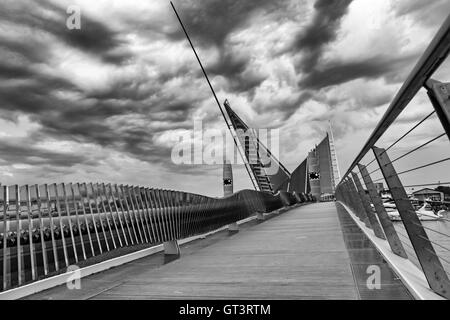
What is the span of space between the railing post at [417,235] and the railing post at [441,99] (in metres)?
1.06

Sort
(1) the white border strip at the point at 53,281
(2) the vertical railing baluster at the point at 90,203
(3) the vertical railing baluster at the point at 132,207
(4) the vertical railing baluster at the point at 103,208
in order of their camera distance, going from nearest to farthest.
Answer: (1) the white border strip at the point at 53,281 → (2) the vertical railing baluster at the point at 90,203 → (4) the vertical railing baluster at the point at 103,208 → (3) the vertical railing baluster at the point at 132,207

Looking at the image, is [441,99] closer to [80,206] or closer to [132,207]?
[80,206]

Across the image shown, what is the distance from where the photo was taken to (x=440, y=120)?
1835mm

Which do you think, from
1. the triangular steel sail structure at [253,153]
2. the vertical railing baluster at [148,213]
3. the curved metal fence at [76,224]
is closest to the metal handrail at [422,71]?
the curved metal fence at [76,224]

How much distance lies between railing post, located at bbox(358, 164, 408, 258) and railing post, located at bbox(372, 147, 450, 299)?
3.18 feet

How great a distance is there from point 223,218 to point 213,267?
5123 mm

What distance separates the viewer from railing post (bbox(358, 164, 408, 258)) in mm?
3720

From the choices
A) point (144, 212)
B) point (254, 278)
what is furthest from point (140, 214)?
point (254, 278)

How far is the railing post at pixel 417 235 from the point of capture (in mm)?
2412

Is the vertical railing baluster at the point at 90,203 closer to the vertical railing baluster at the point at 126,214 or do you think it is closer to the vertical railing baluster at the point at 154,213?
the vertical railing baluster at the point at 126,214

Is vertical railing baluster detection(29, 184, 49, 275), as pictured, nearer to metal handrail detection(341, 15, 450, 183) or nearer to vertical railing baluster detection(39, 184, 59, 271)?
vertical railing baluster detection(39, 184, 59, 271)

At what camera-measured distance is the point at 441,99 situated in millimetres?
1817

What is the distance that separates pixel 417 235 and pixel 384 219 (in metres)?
1.41
